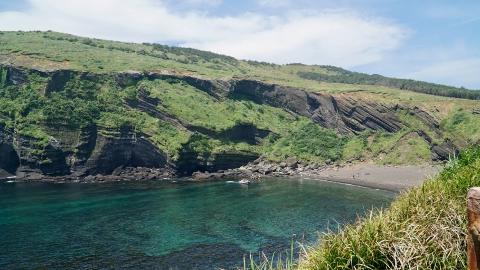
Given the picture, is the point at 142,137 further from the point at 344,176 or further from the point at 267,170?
the point at 344,176

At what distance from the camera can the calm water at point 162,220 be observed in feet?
177

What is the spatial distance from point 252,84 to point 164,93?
3911 cm

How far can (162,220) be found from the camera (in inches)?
2968

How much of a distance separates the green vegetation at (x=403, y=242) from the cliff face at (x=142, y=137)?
115081 mm

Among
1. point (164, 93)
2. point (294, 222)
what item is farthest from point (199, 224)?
point (164, 93)

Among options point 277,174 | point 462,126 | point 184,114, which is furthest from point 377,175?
point 184,114

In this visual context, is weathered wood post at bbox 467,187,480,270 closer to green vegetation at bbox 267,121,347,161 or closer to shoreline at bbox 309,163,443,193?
shoreline at bbox 309,163,443,193

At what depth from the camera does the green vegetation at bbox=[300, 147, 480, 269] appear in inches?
544

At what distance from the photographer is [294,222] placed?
7231 centimetres

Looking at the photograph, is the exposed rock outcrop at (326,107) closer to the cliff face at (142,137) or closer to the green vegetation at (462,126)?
the cliff face at (142,137)

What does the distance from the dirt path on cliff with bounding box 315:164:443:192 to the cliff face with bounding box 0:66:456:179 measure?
1214 cm

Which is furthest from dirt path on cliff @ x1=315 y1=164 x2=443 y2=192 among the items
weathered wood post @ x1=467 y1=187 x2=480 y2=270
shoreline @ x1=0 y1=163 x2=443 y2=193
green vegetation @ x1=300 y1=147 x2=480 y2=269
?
weathered wood post @ x1=467 y1=187 x2=480 y2=270

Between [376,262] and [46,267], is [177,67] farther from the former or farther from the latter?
[376,262]

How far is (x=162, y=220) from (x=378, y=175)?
219 ft
